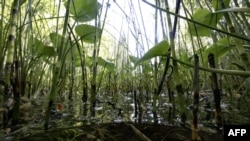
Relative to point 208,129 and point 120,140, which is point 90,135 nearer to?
point 120,140

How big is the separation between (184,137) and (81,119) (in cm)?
41

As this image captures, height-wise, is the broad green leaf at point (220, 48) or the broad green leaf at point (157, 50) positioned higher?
the broad green leaf at point (220, 48)

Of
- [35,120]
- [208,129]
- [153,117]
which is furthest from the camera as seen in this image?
[153,117]

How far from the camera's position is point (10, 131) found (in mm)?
732

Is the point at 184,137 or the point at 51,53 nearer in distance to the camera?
the point at 184,137

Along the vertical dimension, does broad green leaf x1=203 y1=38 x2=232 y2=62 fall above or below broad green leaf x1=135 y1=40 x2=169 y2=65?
above

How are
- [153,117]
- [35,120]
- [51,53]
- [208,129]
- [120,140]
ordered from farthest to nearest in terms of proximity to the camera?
[51,53], [153,117], [35,120], [208,129], [120,140]

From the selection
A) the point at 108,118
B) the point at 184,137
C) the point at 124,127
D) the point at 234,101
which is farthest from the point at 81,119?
the point at 234,101

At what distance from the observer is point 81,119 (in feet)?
3.10

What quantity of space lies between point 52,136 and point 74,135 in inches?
2.1

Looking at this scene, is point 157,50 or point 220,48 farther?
point 220,48

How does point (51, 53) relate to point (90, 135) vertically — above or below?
above

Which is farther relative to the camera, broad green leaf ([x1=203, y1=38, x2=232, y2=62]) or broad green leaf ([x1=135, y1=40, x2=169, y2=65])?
broad green leaf ([x1=203, y1=38, x2=232, y2=62])

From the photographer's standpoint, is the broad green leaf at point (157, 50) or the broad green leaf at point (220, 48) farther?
the broad green leaf at point (220, 48)
